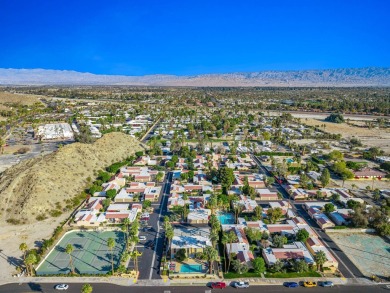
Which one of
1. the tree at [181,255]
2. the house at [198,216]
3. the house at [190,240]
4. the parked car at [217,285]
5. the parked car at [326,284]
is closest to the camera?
the parked car at [217,285]

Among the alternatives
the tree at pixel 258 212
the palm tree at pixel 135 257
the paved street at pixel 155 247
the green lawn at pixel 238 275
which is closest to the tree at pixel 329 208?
the tree at pixel 258 212

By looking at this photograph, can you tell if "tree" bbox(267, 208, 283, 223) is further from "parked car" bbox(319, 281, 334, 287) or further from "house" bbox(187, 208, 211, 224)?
"parked car" bbox(319, 281, 334, 287)

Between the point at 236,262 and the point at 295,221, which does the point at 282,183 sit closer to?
the point at 295,221

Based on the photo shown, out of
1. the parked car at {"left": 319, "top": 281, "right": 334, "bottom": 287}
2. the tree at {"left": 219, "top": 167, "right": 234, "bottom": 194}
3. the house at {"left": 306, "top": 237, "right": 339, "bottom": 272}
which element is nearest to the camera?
the parked car at {"left": 319, "top": 281, "right": 334, "bottom": 287}

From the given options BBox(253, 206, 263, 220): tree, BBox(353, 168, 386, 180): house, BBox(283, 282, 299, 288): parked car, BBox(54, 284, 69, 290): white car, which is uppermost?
BBox(353, 168, 386, 180): house

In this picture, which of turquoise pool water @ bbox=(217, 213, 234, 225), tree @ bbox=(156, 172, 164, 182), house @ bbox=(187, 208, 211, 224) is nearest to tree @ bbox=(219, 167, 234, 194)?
turquoise pool water @ bbox=(217, 213, 234, 225)

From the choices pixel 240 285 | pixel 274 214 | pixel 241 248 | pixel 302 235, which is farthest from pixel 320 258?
pixel 274 214

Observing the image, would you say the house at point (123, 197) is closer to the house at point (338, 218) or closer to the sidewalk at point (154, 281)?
the sidewalk at point (154, 281)
